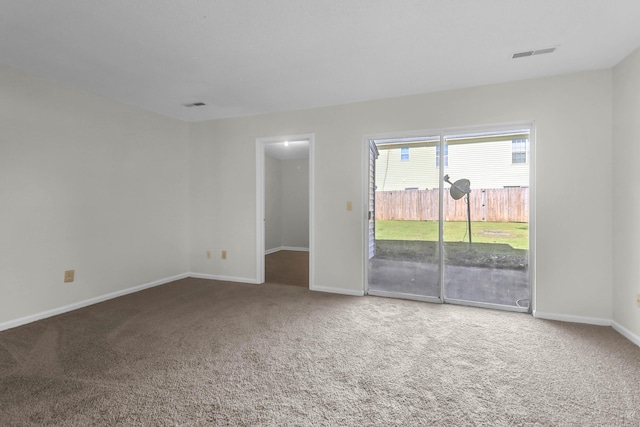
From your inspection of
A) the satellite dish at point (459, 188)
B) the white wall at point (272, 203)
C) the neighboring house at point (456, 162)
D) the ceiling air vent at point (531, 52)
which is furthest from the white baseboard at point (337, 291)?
the white wall at point (272, 203)

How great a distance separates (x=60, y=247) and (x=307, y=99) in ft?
10.0

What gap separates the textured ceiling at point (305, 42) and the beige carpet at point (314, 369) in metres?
2.35

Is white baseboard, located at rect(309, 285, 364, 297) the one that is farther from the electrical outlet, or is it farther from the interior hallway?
the electrical outlet

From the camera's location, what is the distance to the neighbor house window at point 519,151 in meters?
3.14

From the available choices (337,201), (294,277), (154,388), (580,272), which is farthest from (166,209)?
(580,272)

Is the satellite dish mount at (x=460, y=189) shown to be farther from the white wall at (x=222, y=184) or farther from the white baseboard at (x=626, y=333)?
the white baseboard at (x=626, y=333)

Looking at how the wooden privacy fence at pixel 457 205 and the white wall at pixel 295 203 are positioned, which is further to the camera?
the white wall at pixel 295 203

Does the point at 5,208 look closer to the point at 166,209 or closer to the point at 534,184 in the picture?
the point at 166,209

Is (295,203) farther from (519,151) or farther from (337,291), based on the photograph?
(519,151)

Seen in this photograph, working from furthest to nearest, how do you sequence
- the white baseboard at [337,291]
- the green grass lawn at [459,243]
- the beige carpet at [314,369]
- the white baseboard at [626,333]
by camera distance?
the white baseboard at [337,291], the green grass lawn at [459,243], the white baseboard at [626,333], the beige carpet at [314,369]

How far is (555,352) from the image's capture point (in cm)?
228

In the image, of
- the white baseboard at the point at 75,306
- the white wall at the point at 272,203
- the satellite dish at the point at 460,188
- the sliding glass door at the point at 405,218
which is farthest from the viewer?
the white wall at the point at 272,203

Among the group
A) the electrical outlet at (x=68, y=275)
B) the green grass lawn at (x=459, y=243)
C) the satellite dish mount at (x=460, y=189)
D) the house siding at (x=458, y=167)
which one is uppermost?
the house siding at (x=458, y=167)

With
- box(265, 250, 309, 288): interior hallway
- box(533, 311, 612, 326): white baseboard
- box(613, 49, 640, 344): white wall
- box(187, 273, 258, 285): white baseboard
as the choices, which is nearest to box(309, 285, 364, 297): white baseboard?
box(265, 250, 309, 288): interior hallway
